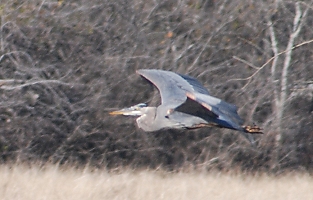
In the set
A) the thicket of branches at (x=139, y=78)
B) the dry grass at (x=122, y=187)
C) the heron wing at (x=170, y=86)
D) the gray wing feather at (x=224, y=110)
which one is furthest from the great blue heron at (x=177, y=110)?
the thicket of branches at (x=139, y=78)

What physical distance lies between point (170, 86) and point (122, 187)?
3.13 ft

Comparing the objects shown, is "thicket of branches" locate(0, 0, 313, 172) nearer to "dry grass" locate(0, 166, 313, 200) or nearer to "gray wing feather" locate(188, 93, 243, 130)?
"dry grass" locate(0, 166, 313, 200)

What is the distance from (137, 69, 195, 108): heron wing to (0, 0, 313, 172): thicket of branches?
3646 millimetres

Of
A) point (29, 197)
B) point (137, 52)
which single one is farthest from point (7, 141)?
point (29, 197)

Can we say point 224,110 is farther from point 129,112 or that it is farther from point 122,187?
point 129,112

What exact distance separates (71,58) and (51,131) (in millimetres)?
1089

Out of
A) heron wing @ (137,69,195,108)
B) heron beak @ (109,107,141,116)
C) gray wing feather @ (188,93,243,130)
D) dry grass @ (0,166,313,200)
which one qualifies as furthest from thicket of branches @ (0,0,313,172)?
gray wing feather @ (188,93,243,130)

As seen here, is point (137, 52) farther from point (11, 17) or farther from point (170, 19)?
point (11, 17)

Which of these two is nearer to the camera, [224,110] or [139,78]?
[224,110]

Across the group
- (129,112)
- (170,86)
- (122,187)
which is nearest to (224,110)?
(170,86)

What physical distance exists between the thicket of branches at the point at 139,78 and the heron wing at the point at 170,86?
12.0 ft

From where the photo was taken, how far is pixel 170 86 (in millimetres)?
6145

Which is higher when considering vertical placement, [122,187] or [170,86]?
[170,86]

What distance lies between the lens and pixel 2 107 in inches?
391
